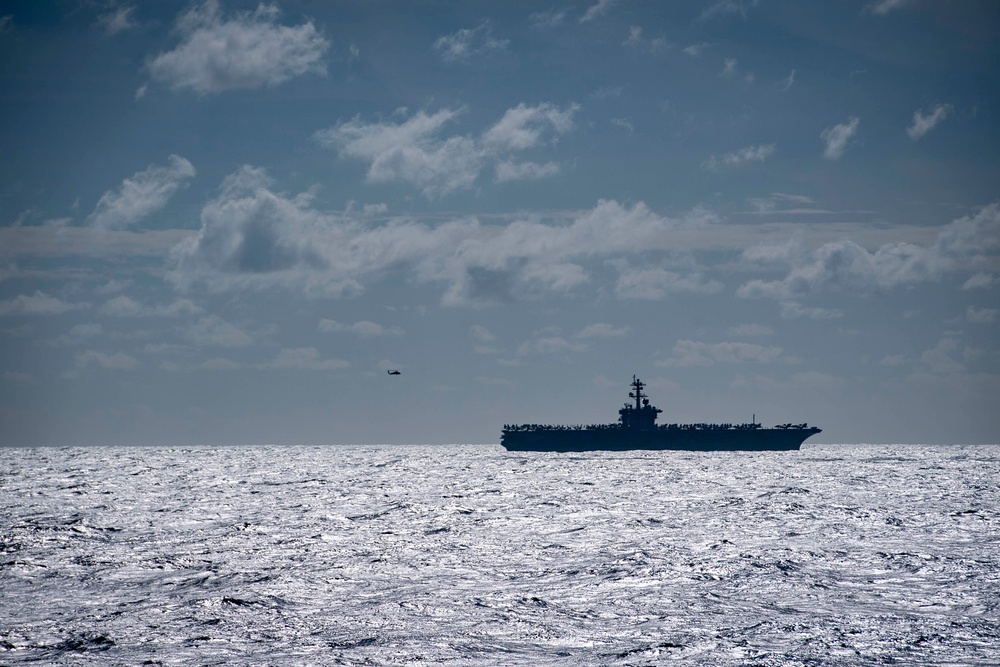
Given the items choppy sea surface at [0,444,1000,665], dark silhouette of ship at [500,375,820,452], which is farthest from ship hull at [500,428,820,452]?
choppy sea surface at [0,444,1000,665]

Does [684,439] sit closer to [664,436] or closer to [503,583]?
[664,436]

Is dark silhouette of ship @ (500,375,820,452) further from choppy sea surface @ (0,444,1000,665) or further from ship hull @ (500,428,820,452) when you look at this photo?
choppy sea surface @ (0,444,1000,665)

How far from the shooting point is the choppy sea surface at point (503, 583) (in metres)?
19.5

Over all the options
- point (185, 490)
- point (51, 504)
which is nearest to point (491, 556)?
point (51, 504)

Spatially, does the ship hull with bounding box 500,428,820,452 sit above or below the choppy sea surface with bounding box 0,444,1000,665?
above

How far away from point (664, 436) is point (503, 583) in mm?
120182

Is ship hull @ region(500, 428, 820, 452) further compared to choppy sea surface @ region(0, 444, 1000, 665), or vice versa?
ship hull @ region(500, 428, 820, 452)

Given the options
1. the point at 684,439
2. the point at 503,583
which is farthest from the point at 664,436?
the point at 503,583

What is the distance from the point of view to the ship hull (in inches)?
5635

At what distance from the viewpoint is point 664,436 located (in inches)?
5684

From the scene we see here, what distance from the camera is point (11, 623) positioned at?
21.9 m

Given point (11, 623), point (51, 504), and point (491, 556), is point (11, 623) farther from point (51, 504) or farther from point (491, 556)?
point (51, 504)

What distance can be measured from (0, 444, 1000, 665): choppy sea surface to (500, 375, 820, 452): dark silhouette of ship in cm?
9030

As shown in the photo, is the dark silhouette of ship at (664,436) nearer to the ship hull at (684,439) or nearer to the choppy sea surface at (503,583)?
the ship hull at (684,439)
